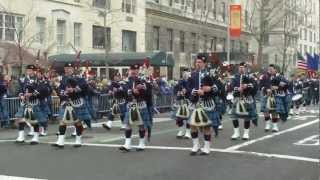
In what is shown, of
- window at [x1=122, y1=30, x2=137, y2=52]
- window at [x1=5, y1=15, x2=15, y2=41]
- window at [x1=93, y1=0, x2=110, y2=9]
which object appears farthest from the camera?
window at [x1=122, y1=30, x2=137, y2=52]

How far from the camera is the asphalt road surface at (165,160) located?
1034 centimetres

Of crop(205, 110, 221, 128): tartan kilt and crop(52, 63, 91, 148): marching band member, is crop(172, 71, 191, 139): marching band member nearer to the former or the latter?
crop(205, 110, 221, 128): tartan kilt

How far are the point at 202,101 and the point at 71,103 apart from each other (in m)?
3.05

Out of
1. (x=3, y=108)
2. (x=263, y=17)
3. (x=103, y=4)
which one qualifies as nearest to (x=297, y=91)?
(x=3, y=108)

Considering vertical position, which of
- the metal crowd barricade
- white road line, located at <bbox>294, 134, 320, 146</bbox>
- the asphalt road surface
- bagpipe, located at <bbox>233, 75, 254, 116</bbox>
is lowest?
white road line, located at <bbox>294, 134, 320, 146</bbox>

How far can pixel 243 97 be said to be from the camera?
15805mm

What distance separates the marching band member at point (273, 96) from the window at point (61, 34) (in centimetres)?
A: 1909

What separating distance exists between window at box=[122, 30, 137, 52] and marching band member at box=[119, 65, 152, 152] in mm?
28964

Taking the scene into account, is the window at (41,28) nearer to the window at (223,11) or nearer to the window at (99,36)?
the window at (99,36)

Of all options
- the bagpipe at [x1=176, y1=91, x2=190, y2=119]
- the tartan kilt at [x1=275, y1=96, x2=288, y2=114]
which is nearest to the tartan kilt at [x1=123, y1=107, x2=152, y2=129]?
the bagpipe at [x1=176, y1=91, x2=190, y2=119]

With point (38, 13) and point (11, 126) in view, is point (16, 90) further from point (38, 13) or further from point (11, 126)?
point (38, 13)

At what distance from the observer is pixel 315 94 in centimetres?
3384

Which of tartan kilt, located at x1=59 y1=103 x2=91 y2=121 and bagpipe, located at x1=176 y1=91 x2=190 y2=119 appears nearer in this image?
tartan kilt, located at x1=59 y1=103 x2=91 y2=121

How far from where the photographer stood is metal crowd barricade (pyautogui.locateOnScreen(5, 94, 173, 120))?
19500 mm
